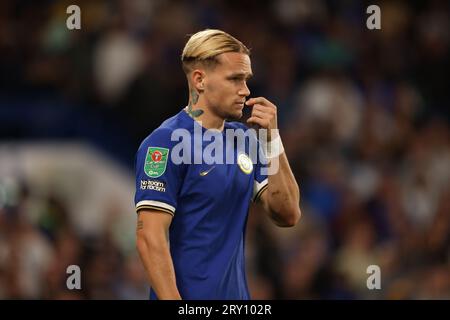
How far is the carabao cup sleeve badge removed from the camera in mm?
5492

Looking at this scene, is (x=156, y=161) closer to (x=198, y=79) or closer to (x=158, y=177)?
(x=158, y=177)

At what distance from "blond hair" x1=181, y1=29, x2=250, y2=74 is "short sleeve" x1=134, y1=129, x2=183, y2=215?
0.45 m

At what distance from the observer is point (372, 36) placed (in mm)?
12953

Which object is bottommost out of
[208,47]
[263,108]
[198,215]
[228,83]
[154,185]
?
[198,215]

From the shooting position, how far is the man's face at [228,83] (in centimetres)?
569

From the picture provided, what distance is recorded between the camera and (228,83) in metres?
5.70

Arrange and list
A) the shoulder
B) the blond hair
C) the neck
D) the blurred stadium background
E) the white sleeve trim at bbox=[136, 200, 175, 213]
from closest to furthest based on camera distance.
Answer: the white sleeve trim at bbox=[136, 200, 175, 213]
the shoulder
the blond hair
the neck
the blurred stadium background

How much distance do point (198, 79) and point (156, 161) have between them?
20.7 inches

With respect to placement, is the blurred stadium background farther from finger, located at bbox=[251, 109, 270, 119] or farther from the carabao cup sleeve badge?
finger, located at bbox=[251, 109, 270, 119]

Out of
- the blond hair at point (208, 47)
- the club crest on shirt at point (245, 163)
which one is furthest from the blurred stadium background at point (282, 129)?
the blond hair at point (208, 47)

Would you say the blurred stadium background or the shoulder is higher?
the blurred stadium background

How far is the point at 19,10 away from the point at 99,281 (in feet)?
15.4

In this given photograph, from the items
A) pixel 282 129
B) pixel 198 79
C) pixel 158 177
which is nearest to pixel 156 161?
pixel 158 177

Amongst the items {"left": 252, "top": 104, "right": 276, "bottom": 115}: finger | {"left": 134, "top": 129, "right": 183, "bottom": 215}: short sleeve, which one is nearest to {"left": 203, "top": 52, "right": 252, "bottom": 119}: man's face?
{"left": 252, "top": 104, "right": 276, "bottom": 115}: finger
